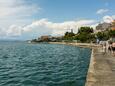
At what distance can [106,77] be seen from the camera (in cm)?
1772

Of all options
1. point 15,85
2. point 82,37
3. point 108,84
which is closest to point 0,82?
point 15,85

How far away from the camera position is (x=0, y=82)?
21.0 metres

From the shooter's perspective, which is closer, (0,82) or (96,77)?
(96,77)

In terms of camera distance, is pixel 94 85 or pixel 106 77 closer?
pixel 94 85

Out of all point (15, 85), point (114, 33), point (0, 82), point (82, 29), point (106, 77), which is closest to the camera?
point (106, 77)

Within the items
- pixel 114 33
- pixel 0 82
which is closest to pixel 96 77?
pixel 0 82

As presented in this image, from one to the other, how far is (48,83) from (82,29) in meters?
169

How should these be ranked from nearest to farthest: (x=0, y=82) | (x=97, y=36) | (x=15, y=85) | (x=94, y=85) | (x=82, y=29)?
(x=94, y=85)
(x=15, y=85)
(x=0, y=82)
(x=97, y=36)
(x=82, y=29)

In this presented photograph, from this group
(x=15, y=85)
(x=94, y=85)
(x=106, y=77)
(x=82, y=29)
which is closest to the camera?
(x=94, y=85)

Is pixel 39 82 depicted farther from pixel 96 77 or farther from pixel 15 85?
pixel 96 77

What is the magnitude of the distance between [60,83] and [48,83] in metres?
0.98

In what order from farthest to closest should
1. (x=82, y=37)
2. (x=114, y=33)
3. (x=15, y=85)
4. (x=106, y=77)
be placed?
(x=82, y=37), (x=114, y=33), (x=15, y=85), (x=106, y=77)

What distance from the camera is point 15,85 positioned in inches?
766

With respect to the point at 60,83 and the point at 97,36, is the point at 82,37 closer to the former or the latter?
the point at 97,36
